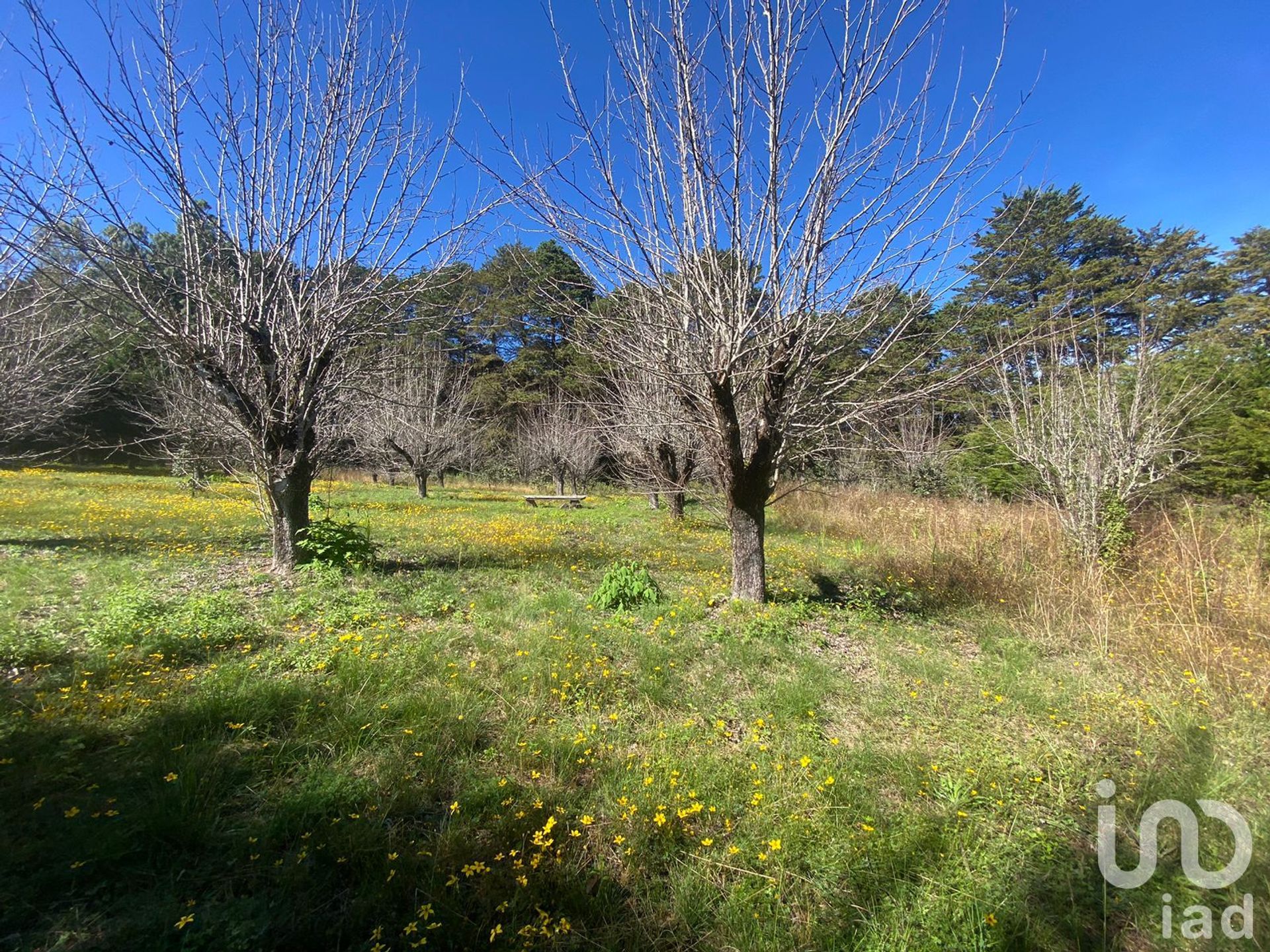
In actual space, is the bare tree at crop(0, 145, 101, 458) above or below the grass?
above

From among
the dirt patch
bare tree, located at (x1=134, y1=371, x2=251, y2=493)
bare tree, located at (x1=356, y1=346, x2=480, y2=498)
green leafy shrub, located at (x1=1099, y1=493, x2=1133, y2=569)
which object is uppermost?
bare tree, located at (x1=356, y1=346, x2=480, y2=498)

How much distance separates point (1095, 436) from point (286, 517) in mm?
10370

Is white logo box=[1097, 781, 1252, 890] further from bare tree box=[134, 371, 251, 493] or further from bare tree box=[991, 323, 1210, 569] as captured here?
bare tree box=[134, 371, 251, 493]

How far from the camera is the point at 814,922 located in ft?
5.67

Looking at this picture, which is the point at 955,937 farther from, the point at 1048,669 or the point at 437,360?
the point at 437,360

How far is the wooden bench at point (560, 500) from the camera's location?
18073 mm

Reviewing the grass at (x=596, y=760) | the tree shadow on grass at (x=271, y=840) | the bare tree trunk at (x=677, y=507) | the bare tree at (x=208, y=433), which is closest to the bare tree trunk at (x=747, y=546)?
the grass at (x=596, y=760)

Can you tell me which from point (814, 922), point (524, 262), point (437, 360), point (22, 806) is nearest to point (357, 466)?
point (437, 360)

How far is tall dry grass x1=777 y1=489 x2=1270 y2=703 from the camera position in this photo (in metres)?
3.84

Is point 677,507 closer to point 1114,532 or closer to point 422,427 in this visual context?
point 1114,532

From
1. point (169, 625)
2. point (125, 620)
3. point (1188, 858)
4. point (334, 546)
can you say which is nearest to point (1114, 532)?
point (1188, 858)

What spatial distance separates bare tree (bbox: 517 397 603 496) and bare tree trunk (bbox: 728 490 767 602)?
53.3 ft

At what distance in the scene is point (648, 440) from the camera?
40.5 feet

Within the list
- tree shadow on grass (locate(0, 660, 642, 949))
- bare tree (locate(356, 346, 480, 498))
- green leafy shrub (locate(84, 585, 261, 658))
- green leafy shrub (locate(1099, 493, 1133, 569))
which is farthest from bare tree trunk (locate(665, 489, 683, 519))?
tree shadow on grass (locate(0, 660, 642, 949))
